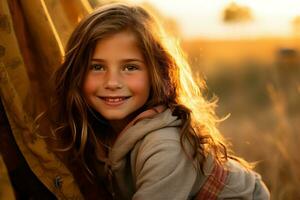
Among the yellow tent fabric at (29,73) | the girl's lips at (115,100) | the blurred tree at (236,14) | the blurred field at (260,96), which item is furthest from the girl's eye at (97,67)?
the blurred tree at (236,14)

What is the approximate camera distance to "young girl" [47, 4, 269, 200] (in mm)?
2332

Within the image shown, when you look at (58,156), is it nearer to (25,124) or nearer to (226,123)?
(25,124)

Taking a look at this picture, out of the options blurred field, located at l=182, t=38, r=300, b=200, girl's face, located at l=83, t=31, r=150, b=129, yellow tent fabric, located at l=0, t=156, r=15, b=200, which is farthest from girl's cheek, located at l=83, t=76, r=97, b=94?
blurred field, located at l=182, t=38, r=300, b=200

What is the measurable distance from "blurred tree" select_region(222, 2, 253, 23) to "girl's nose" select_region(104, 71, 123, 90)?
328 inches

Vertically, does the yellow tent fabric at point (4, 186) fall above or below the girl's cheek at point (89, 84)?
below

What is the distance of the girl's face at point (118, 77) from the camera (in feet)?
7.93

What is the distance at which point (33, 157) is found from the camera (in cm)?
240

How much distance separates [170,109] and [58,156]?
456 mm

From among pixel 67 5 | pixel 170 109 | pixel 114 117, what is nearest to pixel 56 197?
pixel 114 117

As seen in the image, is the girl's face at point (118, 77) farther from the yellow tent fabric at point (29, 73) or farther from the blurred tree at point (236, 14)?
the blurred tree at point (236, 14)

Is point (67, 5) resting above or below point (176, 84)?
above

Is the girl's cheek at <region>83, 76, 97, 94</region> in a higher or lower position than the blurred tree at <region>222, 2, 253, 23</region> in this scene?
higher

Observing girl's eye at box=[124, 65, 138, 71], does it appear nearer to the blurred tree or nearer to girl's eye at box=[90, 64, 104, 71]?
girl's eye at box=[90, 64, 104, 71]

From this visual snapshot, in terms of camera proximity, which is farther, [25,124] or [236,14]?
[236,14]
